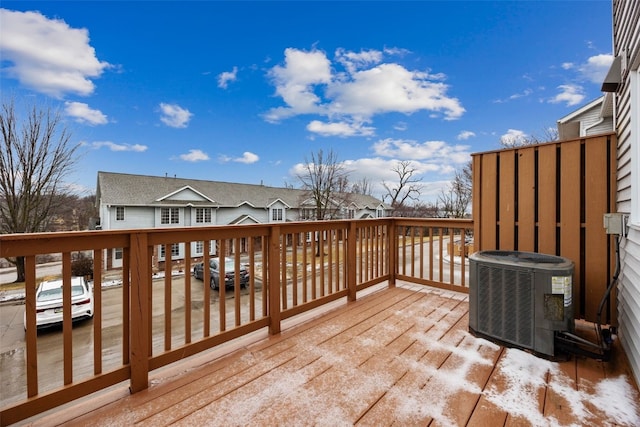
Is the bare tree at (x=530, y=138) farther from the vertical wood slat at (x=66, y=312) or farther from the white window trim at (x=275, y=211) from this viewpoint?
the vertical wood slat at (x=66, y=312)

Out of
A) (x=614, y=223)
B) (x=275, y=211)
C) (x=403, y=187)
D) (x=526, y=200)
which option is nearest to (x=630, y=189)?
(x=614, y=223)

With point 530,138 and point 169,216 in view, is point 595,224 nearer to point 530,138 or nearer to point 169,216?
point 530,138

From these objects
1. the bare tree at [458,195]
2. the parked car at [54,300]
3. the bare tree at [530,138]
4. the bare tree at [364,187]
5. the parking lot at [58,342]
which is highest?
the bare tree at [530,138]

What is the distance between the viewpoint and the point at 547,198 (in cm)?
256

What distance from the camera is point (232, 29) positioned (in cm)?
877

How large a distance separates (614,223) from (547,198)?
57 cm

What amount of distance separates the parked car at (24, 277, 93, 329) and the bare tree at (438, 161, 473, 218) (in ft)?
65.4

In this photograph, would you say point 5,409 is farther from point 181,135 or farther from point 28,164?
point 181,135

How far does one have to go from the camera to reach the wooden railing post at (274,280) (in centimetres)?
239

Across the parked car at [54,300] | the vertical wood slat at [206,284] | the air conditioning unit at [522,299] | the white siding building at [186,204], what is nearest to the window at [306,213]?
the white siding building at [186,204]

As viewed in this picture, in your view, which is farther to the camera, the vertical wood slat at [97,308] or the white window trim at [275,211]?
the white window trim at [275,211]

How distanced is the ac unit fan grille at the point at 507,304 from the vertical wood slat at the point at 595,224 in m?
0.84

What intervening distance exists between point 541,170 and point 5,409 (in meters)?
4.00

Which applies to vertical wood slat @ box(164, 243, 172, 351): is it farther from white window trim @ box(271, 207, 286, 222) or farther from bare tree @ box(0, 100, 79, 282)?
white window trim @ box(271, 207, 286, 222)
